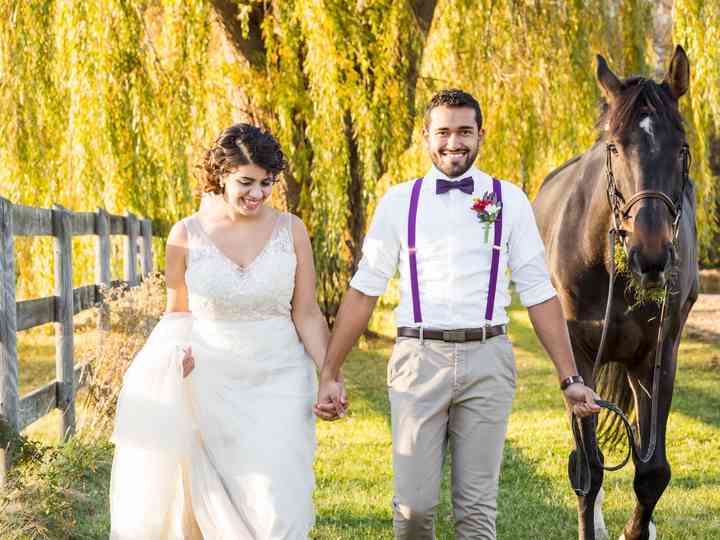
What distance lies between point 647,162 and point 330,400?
1.85 m

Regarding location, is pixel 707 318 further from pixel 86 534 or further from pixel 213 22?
pixel 86 534

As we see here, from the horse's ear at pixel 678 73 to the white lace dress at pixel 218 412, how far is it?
7.05ft

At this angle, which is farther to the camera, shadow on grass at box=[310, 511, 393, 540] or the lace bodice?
shadow on grass at box=[310, 511, 393, 540]

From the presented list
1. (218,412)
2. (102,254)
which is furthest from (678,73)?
(102,254)

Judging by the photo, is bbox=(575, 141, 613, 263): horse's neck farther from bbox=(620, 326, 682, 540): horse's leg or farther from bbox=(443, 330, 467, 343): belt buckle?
bbox=(443, 330, 467, 343): belt buckle

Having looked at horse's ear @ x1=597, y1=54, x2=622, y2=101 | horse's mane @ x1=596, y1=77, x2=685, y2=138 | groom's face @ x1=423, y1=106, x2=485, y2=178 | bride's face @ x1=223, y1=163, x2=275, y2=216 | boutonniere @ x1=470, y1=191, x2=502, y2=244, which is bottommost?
boutonniere @ x1=470, y1=191, x2=502, y2=244

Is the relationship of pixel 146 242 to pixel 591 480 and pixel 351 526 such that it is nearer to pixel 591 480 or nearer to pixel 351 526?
pixel 351 526

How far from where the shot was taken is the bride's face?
4.05 meters

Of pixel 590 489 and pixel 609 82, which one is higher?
pixel 609 82

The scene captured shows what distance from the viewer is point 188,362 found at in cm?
411

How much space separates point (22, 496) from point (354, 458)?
3.16 meters

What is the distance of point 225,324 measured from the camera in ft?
13.6

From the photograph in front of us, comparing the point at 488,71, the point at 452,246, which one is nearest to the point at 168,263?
the point at 452,246

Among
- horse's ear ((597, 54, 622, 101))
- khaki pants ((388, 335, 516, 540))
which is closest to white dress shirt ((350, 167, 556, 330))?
khaki pants ((388, 335, 516, 540))
